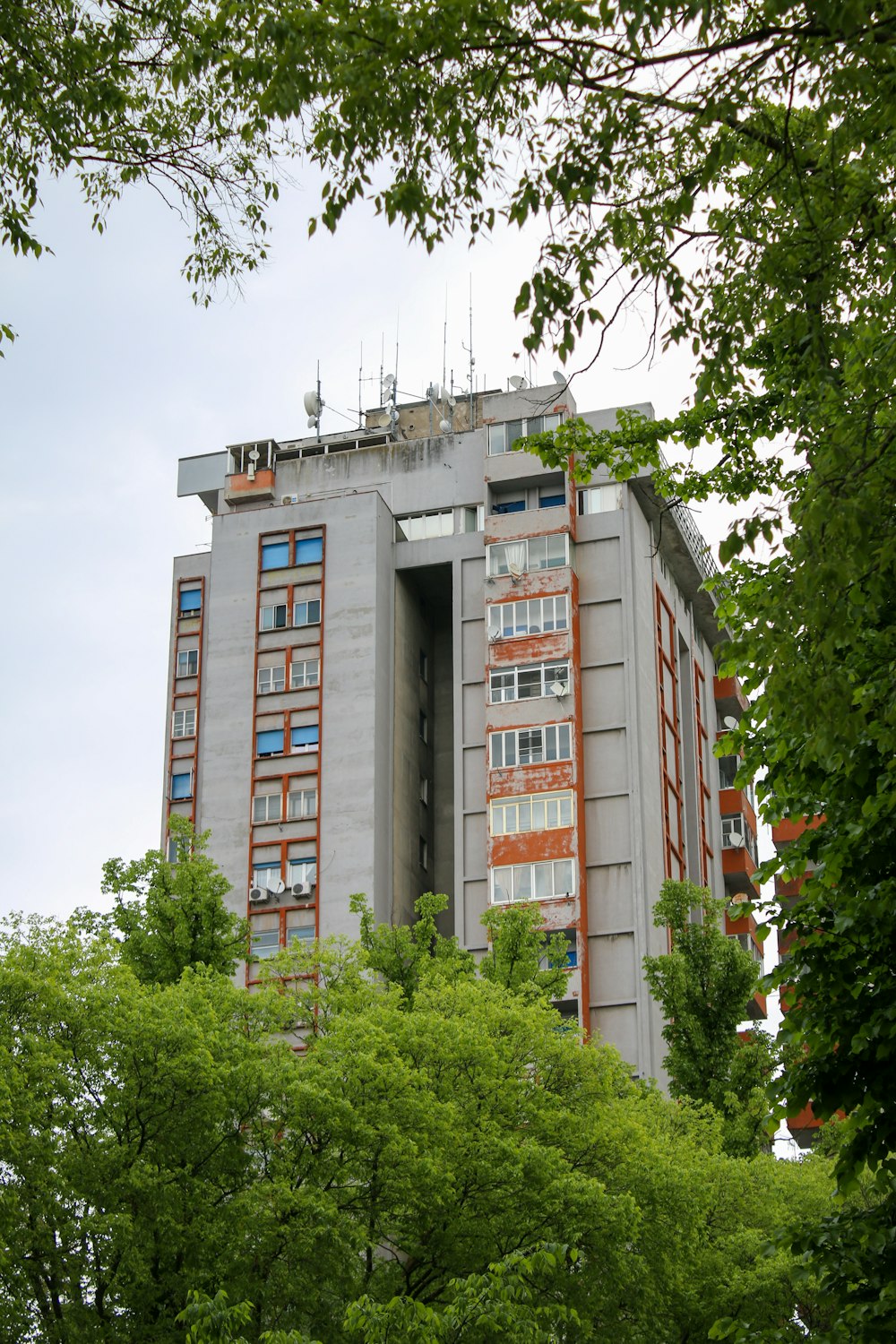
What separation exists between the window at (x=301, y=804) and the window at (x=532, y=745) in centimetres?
575

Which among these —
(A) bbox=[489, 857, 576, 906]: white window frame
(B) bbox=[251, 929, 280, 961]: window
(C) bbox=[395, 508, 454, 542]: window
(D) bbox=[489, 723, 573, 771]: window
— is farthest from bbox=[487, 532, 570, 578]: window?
(B) bbox=[251, 929, 280, 961]: window

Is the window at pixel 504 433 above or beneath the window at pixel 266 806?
above

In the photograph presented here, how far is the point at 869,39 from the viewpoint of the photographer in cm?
927

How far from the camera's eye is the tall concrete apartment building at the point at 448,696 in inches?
2111

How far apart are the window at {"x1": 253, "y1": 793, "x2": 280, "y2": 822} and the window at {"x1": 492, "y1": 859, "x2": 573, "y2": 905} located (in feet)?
24.3

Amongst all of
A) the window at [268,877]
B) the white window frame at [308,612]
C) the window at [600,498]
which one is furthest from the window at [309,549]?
the window at [268,877]

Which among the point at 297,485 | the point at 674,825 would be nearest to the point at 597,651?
the point at 674,825

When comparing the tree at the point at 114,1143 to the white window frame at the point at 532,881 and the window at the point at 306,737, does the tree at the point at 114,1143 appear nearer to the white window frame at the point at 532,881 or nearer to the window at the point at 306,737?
the white window frame at the point at 532,881

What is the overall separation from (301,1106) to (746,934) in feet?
142

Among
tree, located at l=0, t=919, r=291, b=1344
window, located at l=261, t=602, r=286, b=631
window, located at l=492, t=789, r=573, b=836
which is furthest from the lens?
window, located at l=261, t=602, r=286, b=631

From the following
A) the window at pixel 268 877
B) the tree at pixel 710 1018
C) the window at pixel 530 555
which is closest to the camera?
the tree at pixel 710 1018

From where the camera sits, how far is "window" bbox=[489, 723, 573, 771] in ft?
179

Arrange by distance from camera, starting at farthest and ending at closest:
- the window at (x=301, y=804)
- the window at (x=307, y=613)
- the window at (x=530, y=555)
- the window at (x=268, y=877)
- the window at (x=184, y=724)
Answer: the window at (x=184, y=724) → the window at (x=307, y=613) → the window at (x=530, y=555) → the window at (x=301, y=804) → the window at (x=268, y=877)

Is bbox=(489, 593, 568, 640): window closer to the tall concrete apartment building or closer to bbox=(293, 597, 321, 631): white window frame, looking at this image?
the tall concrete apartment building
